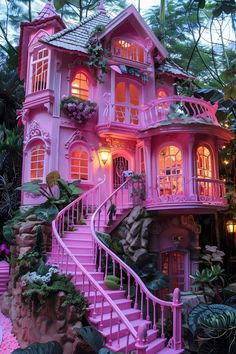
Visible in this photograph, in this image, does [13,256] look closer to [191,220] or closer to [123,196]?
[123,196]

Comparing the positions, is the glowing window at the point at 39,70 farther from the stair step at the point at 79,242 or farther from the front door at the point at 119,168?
the stair step at the point at 79,242

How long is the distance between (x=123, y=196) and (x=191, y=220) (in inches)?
98.3

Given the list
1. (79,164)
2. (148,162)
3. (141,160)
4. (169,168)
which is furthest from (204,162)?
(79,164)

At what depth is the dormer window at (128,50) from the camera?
13.1 metres

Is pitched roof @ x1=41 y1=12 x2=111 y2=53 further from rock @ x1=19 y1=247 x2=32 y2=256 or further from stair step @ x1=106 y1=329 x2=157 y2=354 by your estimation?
stair step @ x1=106 y1=329 x2=157 y2=354

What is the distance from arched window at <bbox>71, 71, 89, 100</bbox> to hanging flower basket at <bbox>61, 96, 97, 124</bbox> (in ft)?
2.38

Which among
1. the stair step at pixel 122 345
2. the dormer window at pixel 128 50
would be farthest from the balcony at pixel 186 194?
the dormer window at pixel 128 50

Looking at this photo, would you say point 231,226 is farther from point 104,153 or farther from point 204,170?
point 104,153

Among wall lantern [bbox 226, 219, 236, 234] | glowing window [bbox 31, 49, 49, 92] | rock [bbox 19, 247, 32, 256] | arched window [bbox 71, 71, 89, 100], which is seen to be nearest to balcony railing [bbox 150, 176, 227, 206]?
rock [bbox 19, 247, 32, 256]

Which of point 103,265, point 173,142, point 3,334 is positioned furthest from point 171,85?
point 3,334

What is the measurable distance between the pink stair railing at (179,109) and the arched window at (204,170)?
102 cm

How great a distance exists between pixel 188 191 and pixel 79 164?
4.20 metres

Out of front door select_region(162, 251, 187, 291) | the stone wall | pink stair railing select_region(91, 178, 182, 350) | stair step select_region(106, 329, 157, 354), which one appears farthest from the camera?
front door select_region(162, 251, 187, 291)

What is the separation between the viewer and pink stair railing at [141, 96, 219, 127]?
36.6 ft
